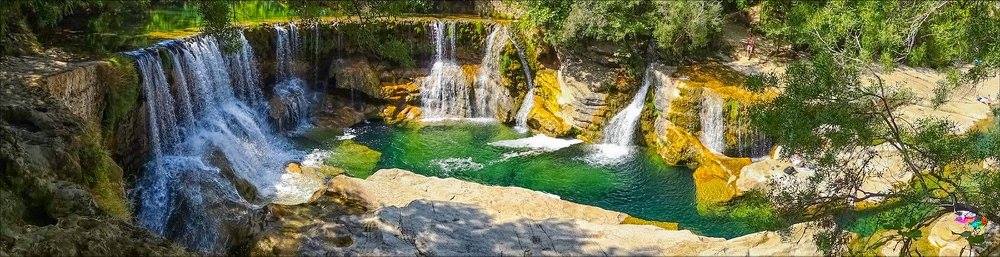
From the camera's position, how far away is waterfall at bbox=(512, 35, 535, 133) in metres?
19.7

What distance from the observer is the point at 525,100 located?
20.2 meters

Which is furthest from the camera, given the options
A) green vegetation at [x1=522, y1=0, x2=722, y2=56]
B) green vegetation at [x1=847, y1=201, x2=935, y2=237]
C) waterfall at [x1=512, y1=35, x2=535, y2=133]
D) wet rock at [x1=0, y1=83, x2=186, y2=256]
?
waterfall at [x1=512, y1=35, x2=535, y2=133]

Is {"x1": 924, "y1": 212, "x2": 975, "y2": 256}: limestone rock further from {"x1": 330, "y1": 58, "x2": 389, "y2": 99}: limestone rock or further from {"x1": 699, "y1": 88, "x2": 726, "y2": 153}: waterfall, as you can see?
{"x1": 330, "y1": 58, "x2": 389, "y2": 99}: limestone rock

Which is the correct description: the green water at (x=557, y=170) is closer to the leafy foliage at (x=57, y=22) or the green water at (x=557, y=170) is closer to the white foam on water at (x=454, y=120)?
the white foam on water at (x=454, y=120)

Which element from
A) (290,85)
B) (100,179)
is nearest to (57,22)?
(290,85)

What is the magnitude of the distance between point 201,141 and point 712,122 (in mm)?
11960

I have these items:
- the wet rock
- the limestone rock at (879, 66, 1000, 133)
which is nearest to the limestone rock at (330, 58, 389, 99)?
the wet rock

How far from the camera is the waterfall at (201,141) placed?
37.3 ft

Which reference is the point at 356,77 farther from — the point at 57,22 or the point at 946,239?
the point at 946,239

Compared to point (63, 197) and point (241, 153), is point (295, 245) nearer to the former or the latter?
point (63, 197)

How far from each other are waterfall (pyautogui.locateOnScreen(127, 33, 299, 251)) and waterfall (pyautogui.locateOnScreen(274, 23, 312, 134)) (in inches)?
29.0

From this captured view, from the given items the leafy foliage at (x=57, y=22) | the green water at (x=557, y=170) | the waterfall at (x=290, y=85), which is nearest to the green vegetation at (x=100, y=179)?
the leafy foliage at (x=57, y=22)

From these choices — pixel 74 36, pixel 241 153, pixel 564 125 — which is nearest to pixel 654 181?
pixel 564 125

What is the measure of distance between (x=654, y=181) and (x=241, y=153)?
9.47m
